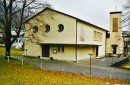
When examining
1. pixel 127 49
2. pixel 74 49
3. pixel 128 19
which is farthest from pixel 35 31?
pixel 127 49

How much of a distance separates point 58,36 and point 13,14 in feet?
34.8

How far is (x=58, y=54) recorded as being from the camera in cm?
4209

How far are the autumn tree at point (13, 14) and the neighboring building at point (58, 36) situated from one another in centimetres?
473

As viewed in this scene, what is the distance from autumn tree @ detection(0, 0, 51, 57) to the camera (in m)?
33.1

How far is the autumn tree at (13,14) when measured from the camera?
33062 millimetres

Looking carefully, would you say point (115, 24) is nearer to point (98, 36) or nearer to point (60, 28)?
point (98, 36)

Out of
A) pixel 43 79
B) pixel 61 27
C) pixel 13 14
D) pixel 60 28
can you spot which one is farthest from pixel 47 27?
pixel 43 79

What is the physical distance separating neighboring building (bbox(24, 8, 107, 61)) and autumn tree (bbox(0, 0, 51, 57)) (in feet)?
15.5

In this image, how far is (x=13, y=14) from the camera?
1318 inches

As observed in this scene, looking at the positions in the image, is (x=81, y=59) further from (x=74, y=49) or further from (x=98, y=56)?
(x=98, y=56)

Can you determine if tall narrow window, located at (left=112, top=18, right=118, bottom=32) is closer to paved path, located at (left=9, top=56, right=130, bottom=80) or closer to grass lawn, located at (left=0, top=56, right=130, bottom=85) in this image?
paved path, located at (left=9, top=56, right=130, bottom=80)

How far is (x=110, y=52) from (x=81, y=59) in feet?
69.5

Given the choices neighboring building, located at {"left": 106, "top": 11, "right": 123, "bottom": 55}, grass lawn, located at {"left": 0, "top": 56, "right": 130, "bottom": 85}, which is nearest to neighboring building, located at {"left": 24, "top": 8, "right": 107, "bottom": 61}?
grass lawn, located at {"left": 0, "top": 56, "right": 130, "bottom": 85}

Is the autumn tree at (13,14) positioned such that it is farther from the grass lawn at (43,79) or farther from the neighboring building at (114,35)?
the neighboring building at (114,35)
